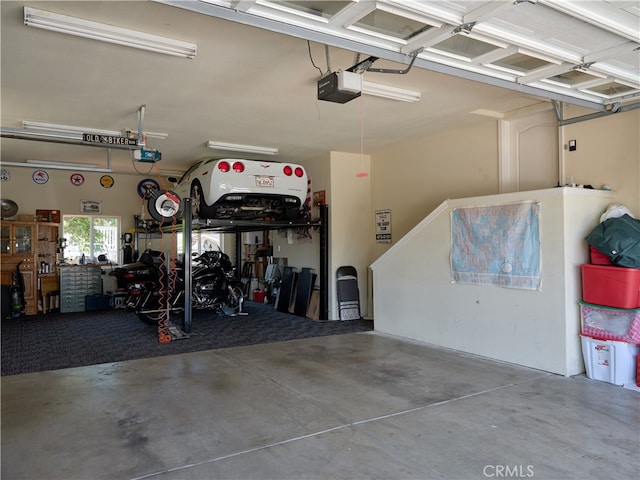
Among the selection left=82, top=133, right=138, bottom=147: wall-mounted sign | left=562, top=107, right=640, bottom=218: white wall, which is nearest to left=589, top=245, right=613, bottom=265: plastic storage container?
left=562, top=107, right=640, bottom=218: white wall

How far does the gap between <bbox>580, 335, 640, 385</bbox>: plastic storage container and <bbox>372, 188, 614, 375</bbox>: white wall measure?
0.54ft

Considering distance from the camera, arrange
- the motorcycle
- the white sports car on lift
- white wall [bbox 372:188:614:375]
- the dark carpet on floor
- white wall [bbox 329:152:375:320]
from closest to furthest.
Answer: white wall [bbox 372:188:614:375], the dark carpet on floor, the white sports car on lift, the motorcycle, white wall [bbox 329:152:375:320]

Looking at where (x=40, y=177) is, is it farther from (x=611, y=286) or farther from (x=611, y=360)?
(x=611, y=360)

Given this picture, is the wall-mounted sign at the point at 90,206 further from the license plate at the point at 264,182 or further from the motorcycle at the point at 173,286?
the license plate at the point at 264,182

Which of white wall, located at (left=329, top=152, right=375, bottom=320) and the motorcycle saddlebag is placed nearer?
white wall, located at (left=329, top=152, right=375, bottom=320)

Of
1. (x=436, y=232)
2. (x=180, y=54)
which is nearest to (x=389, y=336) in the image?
(x=436, y=232)

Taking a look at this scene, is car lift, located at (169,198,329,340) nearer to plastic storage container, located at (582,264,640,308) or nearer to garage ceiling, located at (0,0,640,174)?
garage ceiling, located at (0,0,640,174)

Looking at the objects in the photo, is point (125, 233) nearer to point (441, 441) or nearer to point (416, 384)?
point (416, 384)

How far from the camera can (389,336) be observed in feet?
21.5

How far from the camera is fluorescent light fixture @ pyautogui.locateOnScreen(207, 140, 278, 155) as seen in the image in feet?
24.5

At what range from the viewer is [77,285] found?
9.26 meters

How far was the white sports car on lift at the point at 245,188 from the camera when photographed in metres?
6.42

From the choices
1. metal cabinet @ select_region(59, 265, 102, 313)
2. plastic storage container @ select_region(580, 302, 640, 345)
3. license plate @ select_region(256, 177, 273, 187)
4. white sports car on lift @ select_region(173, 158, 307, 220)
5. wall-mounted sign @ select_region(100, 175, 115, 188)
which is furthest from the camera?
wall-mounted sign @ select_region(100, 175, 115, 188)

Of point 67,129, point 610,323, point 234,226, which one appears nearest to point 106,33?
point 67,129
